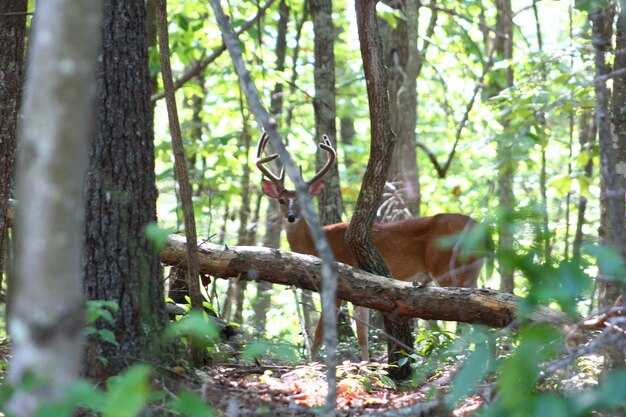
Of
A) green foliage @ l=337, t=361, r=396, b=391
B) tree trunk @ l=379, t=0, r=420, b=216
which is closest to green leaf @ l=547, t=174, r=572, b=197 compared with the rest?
tree trunk @ l=379, t=0, r=420, b=216

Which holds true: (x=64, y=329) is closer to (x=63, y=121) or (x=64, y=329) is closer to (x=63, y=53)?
(x=63, y=121)

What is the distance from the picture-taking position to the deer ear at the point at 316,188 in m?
9.55

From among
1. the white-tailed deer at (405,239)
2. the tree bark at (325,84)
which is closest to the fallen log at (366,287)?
the white-tailed deer at (405,239)

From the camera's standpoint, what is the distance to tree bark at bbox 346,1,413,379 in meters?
5.77

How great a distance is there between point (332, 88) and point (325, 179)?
3.77 ft

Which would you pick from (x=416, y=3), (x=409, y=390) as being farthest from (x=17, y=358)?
(x=416, y=3)

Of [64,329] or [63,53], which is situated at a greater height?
[63,53]

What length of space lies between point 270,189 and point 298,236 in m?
0.75

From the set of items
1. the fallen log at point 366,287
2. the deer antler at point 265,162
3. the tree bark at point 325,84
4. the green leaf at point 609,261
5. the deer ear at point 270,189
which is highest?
the tree bark at point 325,84

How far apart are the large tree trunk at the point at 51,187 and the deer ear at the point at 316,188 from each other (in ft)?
23.6

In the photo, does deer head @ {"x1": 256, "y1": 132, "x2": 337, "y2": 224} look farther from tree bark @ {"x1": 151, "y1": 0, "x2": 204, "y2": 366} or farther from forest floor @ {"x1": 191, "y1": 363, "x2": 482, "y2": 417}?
tree bark @ {"x1": 151, "y1": 0, "x2": 204, "y2": 366}

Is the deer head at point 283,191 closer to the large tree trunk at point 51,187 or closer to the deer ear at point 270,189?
the deer ear at point 270,189

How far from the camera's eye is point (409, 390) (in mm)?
5824

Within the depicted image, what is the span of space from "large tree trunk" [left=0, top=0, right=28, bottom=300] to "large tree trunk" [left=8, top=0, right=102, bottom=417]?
133 inches
